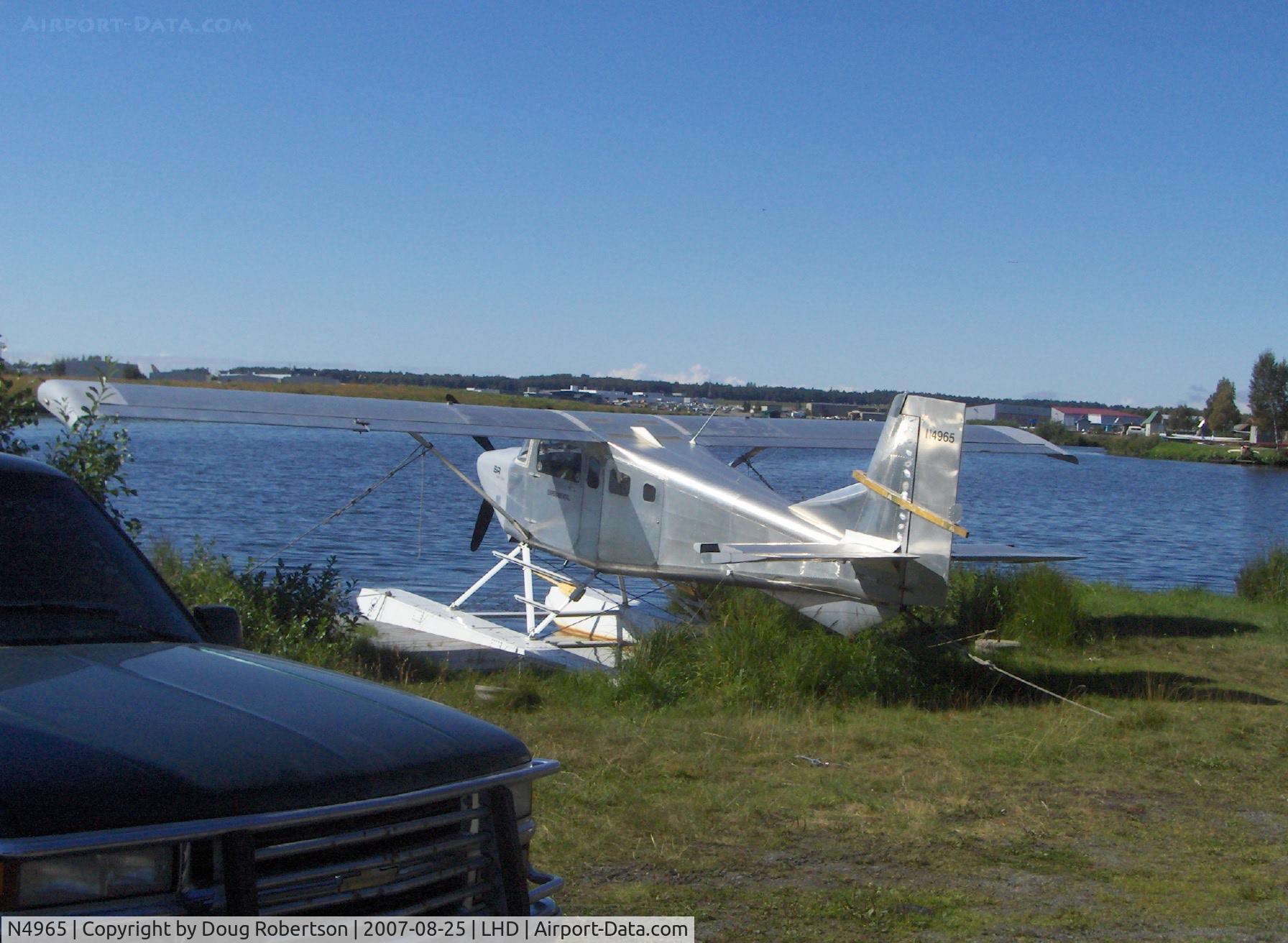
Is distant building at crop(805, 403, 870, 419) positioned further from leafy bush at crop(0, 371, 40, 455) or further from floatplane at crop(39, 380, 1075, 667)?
leafy bush at crop(0, 371, 40, 455)

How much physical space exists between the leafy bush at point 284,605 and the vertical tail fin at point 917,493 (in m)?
4.65

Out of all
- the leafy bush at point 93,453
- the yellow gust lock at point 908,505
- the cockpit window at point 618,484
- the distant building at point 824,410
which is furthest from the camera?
the distant building at point 824,410

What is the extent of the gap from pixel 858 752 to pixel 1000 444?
8.09m

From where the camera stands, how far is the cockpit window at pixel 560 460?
13.7 meters

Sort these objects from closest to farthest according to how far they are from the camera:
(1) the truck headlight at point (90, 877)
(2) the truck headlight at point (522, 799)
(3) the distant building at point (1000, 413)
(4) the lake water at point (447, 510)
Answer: (1) the truck headlight at point (90, 877) → (2) the truck headlight at point (522, 799) → (3) the distant building at point (1000, 413) → (4) the lake water at point (447, 510)

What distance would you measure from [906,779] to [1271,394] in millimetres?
93092

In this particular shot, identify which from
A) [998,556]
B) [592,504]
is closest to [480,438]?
[592,504]

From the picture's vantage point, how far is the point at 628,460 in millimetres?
12891

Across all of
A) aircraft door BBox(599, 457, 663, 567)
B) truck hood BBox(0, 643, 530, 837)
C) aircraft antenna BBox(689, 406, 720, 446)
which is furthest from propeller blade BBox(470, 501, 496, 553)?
truck hood BBox(0, 643, 530, 837)

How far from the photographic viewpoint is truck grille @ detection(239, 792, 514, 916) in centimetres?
254

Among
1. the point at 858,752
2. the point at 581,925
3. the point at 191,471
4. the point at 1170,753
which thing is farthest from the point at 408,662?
the point at 191,471

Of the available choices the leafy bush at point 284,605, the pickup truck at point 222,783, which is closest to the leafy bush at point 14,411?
the leafy bush at point 284,605

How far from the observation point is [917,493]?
32.4 feet

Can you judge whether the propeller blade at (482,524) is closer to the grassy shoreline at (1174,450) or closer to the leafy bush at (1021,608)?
the leafy bush at (1021,608)
